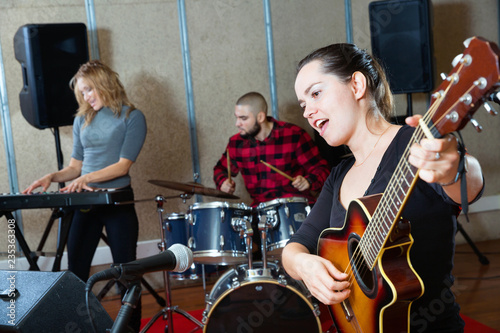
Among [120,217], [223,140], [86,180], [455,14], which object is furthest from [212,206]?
[455,14]

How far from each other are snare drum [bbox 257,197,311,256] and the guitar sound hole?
1712 millimetres

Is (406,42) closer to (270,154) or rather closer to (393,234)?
(270,154)

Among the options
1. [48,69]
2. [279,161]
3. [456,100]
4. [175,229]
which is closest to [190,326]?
[175,229]

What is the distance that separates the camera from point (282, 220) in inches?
124

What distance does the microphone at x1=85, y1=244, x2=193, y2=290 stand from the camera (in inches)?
42.0

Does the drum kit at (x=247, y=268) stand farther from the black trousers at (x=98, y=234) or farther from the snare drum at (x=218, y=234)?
the black trousers at (x=98, y=234)

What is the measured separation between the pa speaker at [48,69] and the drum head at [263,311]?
1873mm

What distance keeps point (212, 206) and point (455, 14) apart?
10.4 ft

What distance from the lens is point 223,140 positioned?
4.62 m

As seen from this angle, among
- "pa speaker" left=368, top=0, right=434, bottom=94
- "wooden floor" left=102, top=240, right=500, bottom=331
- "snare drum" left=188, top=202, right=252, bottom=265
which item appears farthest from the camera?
"pa speaker" left=368, top=0, right=434, bottom=94

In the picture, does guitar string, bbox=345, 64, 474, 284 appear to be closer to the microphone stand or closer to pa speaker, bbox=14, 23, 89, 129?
the microphone stand

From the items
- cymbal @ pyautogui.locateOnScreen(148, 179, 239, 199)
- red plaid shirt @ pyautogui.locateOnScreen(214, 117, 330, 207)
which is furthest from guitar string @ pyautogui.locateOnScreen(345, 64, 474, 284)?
red plaid shirt @ pyautogui.locateOnScreen(214, 117, 330, 207)

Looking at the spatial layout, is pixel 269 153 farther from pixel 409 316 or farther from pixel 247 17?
pixel 409 316

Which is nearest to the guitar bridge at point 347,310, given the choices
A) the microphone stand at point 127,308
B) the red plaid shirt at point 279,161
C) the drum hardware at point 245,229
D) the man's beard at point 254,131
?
the microphone stand at point 127,308
